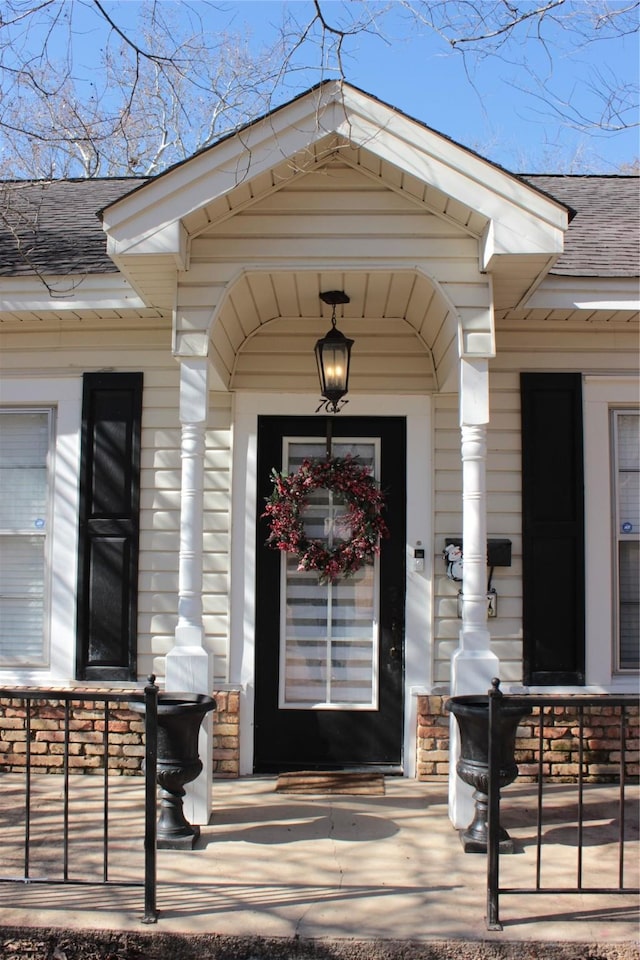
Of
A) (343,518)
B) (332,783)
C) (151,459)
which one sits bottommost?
(332,783)

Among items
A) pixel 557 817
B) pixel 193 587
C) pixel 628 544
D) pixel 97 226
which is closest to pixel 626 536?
pixel 628 544

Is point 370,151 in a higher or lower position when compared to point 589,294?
higher

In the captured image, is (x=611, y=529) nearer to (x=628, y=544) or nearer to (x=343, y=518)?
(x=628, y=544)

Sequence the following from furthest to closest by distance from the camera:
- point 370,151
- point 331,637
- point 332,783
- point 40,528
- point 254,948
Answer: point 40,528 < point 331,637 < point 332,783 < point 370,151 < point 254,948

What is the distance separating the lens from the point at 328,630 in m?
5.67

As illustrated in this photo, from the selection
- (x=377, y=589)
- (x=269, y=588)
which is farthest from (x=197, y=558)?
(x=377, y=589)

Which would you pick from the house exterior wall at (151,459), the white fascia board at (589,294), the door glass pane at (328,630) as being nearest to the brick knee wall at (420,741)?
the house exterior wall at (151,459)

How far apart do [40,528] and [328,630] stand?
6.72ft

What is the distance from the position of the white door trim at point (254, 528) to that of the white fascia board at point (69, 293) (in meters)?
0.99

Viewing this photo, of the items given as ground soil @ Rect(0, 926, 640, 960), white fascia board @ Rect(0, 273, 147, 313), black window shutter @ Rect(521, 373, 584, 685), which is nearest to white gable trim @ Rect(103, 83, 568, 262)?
white fascia board @ Rect(0, 273, 147, 313)

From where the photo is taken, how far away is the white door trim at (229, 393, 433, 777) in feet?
18.1

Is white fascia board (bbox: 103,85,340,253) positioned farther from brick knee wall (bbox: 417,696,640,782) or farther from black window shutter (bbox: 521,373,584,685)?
brick knee wall (bbox: 417,696,640,782)

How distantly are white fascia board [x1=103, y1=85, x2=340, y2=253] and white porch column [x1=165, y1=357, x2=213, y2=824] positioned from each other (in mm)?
736

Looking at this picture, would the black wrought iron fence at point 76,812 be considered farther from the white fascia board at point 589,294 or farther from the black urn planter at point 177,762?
the white fascia board at point 589,294
